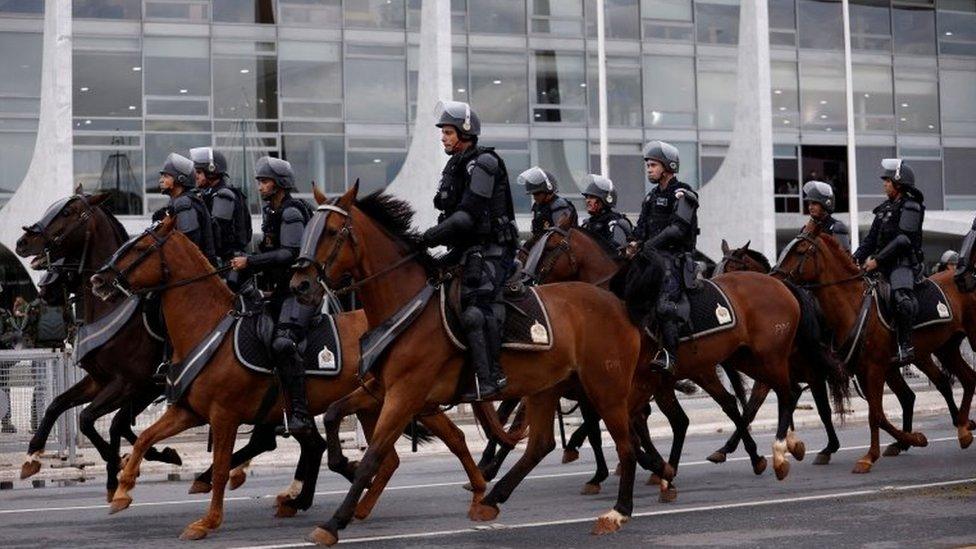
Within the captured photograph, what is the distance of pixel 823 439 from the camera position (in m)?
19.6

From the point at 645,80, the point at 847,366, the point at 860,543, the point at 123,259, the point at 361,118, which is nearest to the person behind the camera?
the point at 860,543

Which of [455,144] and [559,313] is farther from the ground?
[455,144]

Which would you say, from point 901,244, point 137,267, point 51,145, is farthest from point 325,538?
point 51,145

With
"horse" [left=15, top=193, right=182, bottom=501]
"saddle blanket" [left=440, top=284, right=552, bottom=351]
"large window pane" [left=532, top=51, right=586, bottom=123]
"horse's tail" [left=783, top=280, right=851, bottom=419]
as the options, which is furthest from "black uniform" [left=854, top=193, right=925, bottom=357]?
"large window pane" [left=532, top=51, right=586, bottom=123]

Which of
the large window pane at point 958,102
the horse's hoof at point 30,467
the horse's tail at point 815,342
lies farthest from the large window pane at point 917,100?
the horse's hoof at point 30,467

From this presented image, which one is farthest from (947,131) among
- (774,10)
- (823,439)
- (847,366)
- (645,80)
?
(847,366)

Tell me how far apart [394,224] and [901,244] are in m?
7.34

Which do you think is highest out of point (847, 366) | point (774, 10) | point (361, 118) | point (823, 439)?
point (774, 10)

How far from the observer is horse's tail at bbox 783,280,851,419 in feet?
49.7

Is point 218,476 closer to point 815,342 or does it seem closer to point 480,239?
point 480,239

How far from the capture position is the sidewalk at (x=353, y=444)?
1769 cm

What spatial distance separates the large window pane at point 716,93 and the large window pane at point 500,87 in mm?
5384

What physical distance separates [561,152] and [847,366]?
25.4 metres

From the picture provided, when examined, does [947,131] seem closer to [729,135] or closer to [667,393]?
[729,135]
